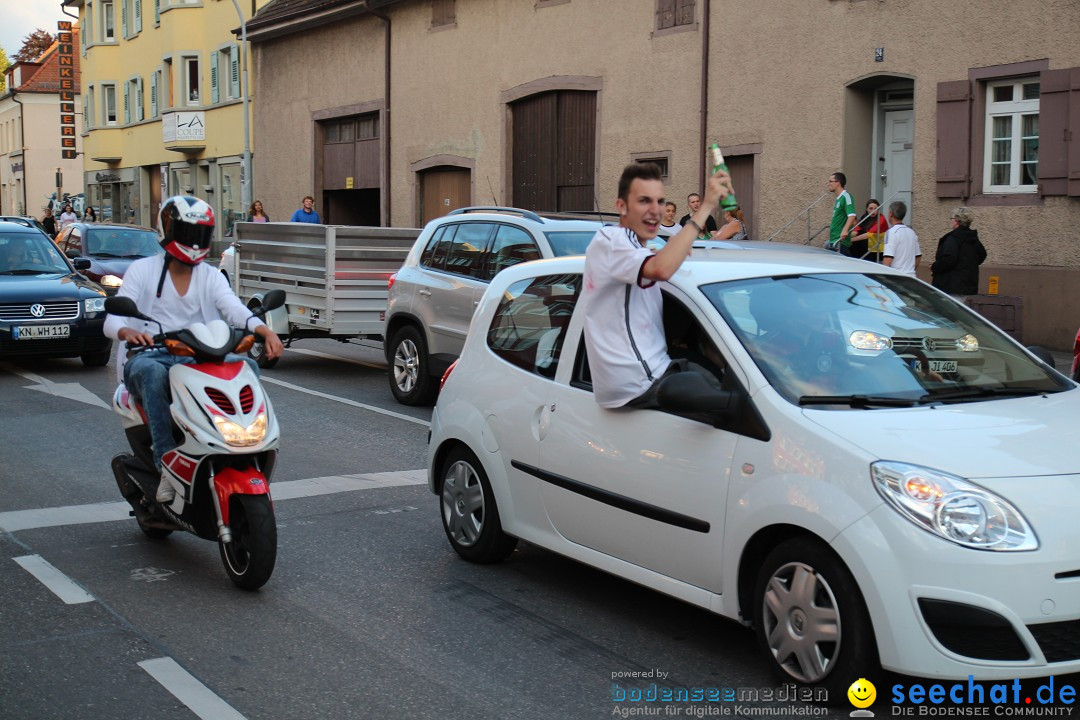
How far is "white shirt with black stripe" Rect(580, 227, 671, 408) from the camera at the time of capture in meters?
5.16

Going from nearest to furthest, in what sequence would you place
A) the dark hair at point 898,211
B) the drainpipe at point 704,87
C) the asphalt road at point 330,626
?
the asphalt road at point 330,626 < the dark hair at point 898,211 < the drainpipe at point 704,87

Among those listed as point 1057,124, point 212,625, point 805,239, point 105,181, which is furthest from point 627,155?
point 105,181

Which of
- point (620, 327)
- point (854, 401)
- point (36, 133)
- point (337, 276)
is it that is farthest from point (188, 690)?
point (36, 133)

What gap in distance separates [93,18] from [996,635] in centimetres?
5453

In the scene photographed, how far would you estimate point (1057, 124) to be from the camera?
15.4m

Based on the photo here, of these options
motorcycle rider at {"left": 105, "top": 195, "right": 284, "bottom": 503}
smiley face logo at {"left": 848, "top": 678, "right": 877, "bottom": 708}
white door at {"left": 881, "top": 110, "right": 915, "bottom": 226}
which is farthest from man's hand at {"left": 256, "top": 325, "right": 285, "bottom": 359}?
white door at {"left": 881, "top": 110, "right": 915, "bottom": 226}

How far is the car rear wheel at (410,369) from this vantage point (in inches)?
479

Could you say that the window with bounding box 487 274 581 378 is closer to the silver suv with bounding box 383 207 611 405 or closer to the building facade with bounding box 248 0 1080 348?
the silver suv with bounding box 383 207 611 405

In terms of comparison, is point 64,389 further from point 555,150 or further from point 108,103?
point 108,103

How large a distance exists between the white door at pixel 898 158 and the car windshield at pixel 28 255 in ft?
36.4

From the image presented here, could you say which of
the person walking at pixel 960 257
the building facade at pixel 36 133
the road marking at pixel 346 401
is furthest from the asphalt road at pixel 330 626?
the building facade at pixel 36 133

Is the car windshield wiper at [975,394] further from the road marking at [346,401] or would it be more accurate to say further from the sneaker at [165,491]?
the road marking at [346,401]

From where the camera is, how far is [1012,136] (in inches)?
642

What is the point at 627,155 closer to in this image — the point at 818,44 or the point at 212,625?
the point at 818,44
